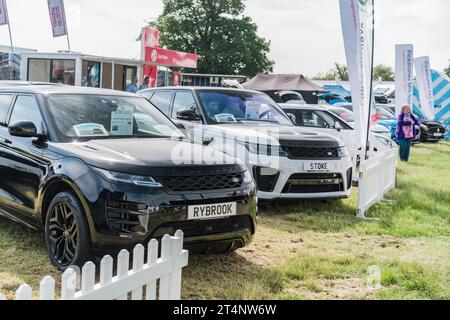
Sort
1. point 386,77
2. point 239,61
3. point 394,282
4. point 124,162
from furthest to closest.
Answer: point 386,77 < point 239,61 < point 394,282 < point 124,162

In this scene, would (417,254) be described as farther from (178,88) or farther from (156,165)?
(178,88)

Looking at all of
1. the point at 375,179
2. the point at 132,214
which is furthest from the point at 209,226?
the point at 375,179

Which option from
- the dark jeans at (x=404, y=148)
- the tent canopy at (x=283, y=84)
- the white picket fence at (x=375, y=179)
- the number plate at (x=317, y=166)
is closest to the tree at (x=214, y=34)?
the tent canopy at (x=283, y=84)

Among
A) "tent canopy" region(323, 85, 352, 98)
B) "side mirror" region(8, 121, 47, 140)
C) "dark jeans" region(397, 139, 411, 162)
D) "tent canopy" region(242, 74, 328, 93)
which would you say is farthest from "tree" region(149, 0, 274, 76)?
"side mirror" region(8, 121, 47, 140)

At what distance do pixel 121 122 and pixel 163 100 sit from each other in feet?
11.1

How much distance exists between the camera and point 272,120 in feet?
26.7

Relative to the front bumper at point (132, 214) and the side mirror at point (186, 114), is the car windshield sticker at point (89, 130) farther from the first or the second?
the side mirror at point (186, 114)

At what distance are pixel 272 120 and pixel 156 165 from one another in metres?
4.15

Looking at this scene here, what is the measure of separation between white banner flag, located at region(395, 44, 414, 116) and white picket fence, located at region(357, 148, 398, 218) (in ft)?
31.1

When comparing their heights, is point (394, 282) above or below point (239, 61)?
below

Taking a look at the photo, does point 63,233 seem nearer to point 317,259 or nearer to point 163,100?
point 317,259

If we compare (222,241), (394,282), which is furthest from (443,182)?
(222,241)

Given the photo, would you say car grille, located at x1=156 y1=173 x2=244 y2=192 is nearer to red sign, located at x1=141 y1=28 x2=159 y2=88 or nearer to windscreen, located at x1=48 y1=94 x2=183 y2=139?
windscreen, located at x1=48 y1=94 x2=183 y2=139

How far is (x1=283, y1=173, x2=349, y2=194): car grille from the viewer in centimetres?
696
